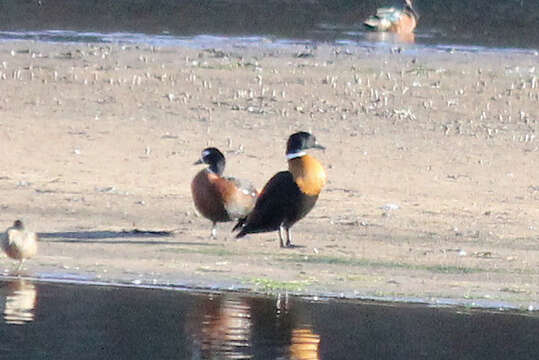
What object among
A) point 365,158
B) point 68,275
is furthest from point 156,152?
point 68,275

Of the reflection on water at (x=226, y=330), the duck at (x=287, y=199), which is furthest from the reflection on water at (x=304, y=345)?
the duck at (x=287, y=199)

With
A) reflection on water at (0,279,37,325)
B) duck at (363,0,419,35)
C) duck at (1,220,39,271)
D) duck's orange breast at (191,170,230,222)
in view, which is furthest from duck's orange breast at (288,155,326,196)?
duck at (363,0,419,35)

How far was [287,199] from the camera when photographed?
11.4 metres

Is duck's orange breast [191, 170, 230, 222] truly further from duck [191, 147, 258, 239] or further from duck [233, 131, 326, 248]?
duck [233, 131, 326, 248]

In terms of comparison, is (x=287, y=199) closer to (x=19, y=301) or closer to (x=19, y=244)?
(x=19, y=244)

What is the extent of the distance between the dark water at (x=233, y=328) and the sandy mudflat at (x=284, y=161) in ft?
1.51

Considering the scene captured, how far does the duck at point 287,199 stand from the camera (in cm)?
1134

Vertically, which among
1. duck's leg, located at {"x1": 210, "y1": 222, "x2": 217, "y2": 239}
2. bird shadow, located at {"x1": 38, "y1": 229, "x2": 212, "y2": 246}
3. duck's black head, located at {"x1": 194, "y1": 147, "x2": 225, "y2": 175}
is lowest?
bird shadow, located at {"x1": 38, "y1": 229, "x2": 212, "y2": 246}

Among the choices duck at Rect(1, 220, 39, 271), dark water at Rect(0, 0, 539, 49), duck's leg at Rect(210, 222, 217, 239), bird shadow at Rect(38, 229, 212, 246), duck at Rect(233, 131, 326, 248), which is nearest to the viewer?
duck at Rect(1, 220, 39, 271)

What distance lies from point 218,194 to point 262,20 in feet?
49.0

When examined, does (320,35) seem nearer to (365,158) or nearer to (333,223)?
(365,158)

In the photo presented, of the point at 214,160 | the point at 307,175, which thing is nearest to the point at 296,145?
the point at 307,175

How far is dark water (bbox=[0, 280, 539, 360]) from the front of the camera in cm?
868

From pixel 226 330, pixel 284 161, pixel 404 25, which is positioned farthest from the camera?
pixel 404 25
